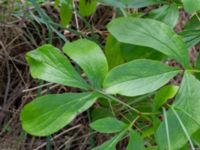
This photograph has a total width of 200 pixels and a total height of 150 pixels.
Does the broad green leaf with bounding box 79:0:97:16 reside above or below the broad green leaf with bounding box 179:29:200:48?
above

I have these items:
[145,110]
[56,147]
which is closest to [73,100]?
[145,110]

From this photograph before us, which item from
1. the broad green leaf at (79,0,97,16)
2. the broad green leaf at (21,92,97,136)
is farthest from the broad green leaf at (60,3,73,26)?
the broad green leaf at (21,92,97,136)

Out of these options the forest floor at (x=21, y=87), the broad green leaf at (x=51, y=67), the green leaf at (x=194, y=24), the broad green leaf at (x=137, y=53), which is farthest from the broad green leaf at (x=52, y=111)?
the forest floor at (x=21, y=87)

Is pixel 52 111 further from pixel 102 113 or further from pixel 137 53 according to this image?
pixel 102 113

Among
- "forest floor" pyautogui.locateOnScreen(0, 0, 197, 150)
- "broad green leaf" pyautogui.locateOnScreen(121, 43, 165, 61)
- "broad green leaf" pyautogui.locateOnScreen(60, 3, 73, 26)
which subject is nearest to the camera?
"broad green leaf" pyautogui.locateOnScreen(121, 43, 165, 61)

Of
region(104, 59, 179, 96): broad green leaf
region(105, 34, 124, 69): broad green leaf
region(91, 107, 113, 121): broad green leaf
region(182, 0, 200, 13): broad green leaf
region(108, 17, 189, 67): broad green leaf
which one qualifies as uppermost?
region(182, 0, 200, 13): broad green leaf

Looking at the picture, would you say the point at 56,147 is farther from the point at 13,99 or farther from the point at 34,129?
the point at 34,129

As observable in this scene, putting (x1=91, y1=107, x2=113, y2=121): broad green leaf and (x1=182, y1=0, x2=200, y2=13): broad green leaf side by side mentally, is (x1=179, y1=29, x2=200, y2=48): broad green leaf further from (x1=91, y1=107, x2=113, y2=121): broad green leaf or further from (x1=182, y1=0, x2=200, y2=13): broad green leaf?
(x1=91, y1=107, x2=113, y2=121): broad green leaf
